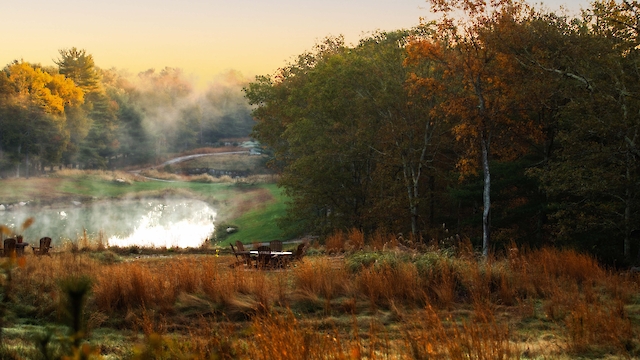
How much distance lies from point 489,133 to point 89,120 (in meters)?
50.8

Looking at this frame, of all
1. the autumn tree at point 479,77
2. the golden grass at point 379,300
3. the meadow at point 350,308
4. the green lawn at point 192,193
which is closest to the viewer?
the meadow at point 350,308

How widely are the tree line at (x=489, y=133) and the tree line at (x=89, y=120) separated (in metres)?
32.5

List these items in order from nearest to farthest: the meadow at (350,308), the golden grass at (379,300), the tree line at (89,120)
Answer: the meadow at (350,308)
the golden grass at (379,300)
the tree line at (89,120)

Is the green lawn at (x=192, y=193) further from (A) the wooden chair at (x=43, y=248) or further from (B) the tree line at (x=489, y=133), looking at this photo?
(A) the wooden chair at (x=43, y=248)

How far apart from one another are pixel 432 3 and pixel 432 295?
666 inches

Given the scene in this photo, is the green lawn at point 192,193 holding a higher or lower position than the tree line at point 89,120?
lower

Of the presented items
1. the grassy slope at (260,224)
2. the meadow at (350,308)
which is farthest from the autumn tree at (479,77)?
the grassy slope at (260,224)

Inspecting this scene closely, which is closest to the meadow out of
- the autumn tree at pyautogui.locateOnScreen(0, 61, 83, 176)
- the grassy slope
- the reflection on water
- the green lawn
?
the grassy slope

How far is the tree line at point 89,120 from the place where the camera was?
57.7 meters

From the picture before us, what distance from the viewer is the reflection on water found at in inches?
1586

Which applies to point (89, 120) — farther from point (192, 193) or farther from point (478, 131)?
point (478, 131)

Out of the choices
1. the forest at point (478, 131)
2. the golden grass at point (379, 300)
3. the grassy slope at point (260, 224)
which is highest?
the forest at point (478, 131)

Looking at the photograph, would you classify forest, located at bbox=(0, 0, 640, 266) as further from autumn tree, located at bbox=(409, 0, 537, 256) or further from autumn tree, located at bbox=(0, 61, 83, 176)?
autumn tree, located at bbox=(0, 61, 83, 176)

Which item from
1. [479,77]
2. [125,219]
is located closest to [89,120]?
[125,219]
